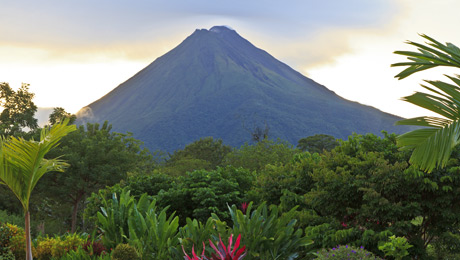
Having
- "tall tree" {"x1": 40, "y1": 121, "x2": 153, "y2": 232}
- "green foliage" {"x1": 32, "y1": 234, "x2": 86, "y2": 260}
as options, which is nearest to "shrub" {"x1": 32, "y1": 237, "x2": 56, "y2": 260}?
"green foliage" {"x1": 32, "y1": 234, "x2": 86, "y2": 260}

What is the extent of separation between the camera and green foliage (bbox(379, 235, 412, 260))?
8203 millimetres

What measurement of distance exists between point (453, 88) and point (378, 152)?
14.6ft

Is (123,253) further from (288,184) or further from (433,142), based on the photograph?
(288,184)

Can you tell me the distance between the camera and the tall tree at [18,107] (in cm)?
3594

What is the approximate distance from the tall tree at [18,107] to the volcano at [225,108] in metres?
114

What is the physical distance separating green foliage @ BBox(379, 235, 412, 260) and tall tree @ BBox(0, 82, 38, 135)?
3308 centimetres

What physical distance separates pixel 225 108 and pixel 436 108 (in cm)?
16667

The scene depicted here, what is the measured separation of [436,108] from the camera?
646 centimetres

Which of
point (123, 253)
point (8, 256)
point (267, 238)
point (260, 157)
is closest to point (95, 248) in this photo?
point (123, 253)

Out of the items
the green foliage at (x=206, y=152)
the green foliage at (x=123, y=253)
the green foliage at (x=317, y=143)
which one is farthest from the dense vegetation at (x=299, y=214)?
the green foliage at (x=317, y=143)

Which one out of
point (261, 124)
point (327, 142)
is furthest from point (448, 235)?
point (261, 124)

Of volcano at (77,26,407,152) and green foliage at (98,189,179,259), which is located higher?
volcano at (77,26,407,152)

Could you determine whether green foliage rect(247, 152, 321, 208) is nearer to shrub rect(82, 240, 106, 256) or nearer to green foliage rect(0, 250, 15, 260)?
shrub rect(82, 240, 106, 256)

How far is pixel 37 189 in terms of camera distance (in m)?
32.0
